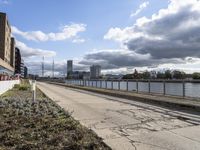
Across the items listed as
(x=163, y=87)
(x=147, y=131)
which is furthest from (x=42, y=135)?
(x=163, y=87)

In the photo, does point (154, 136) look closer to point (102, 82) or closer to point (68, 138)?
point (68, 138)

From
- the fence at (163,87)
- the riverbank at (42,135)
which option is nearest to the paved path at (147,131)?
the riverbank at (42,135)

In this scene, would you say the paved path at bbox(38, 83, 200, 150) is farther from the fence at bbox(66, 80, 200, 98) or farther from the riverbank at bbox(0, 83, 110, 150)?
the fence at bbox(66, 80, 200, 98)

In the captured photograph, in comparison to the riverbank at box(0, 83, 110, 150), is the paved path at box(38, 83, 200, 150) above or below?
below

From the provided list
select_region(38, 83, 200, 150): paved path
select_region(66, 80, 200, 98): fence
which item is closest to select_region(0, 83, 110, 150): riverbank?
select_region(38, 83, 200, 150): paved path

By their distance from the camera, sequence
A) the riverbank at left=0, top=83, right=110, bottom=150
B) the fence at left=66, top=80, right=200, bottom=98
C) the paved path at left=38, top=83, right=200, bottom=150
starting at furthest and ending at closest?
the fence at left=66, top=80, right=200, bottom=98, the paved path at left=38, top=83, right=200, bottom=150, the riverbank at left=0, top=83, right=110, bottom=150

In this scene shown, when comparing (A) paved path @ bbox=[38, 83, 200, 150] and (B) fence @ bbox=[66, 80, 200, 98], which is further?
(B) fence @ bbox=[66, 80, 200, 98]

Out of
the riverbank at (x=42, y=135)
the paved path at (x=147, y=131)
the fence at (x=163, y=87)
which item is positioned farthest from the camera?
the fence at (x=163, y=87)

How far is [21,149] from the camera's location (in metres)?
6.11

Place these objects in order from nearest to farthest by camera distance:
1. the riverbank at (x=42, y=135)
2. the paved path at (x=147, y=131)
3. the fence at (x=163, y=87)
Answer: the riverbank at (x=42, y=135) → the paved path at (x=147, y=131) → the fence at (x=163, y=87)

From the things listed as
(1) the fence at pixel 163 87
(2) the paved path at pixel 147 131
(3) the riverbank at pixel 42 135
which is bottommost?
(2) the paved path at pixel 147 131

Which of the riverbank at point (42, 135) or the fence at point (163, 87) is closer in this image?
the riverbank at point (42, 135)

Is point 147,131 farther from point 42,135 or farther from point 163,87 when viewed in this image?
point 163,87

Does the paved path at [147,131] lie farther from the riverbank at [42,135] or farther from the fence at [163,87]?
the fence at [163,87]
